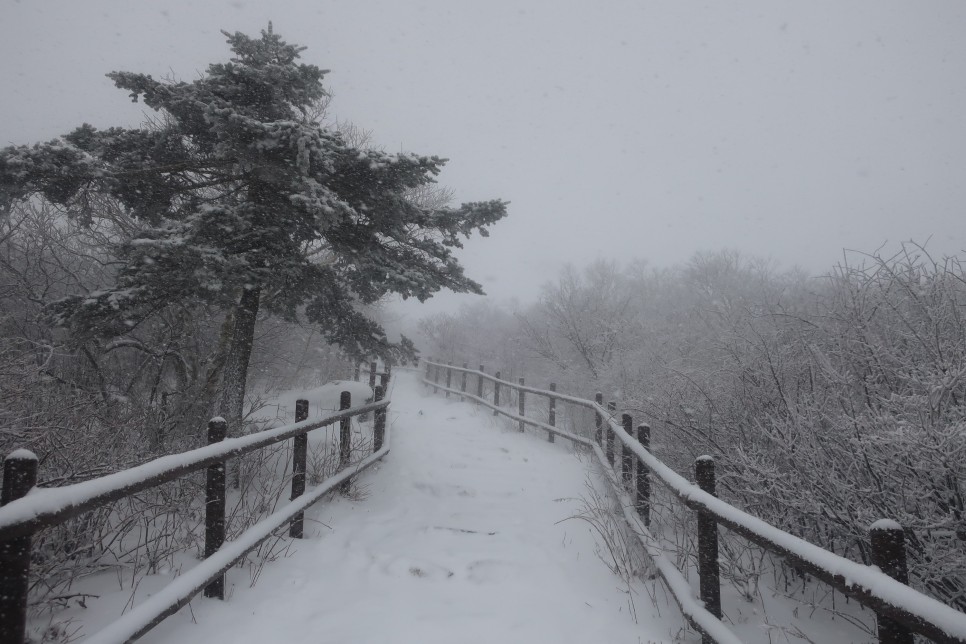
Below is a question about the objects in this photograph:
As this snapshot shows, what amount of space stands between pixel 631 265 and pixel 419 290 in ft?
130

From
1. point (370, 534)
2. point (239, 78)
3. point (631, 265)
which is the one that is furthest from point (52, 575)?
point (631, 265)

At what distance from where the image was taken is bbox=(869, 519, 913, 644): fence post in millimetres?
1632

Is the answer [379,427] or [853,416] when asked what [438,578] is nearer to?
[853,416]

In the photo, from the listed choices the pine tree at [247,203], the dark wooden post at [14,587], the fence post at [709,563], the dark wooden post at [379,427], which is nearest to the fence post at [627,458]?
the fence post at [709,563]

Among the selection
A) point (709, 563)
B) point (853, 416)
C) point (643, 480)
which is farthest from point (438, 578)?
point (853, 416)

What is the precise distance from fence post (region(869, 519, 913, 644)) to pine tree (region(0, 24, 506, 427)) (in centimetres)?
458

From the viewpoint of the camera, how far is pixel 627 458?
17.0ft

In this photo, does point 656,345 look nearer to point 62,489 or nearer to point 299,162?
point 299,162

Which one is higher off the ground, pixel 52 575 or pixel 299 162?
pixel 299 162

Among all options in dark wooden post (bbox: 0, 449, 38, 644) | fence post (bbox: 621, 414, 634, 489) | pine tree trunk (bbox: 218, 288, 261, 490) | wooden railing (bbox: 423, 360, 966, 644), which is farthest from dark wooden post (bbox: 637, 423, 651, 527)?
pine tree trunk (bbox: 218, 288, 261, 490)

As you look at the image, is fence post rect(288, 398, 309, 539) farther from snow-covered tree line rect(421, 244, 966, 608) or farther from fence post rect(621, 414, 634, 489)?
snow-covered tree line rect(421, 244, 966, 608)

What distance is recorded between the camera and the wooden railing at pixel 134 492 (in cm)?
165

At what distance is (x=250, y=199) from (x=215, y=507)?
4315mm

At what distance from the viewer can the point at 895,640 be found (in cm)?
161
